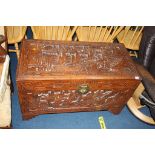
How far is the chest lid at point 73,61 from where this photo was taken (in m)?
1.37

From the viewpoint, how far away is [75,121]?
1.82m

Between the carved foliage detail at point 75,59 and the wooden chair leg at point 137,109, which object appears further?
the wooden chair leg at point 137,109

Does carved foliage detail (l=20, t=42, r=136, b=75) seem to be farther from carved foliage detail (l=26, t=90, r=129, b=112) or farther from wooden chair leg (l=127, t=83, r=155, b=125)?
wooden chair leg (l=127, t=83, r=155, b=125)

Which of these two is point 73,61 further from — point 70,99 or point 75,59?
point 70,99

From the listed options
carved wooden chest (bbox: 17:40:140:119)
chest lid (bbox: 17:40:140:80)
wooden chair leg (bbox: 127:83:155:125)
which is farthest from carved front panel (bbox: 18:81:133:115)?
wooden chair leg (bbox: 127:83:155:125)

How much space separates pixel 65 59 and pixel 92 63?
20 centimetres

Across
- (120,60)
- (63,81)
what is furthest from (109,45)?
(63,81)

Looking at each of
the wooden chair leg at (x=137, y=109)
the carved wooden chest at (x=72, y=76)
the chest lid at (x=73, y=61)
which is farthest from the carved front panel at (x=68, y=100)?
the wooden chair leg at (x=137, y=109)

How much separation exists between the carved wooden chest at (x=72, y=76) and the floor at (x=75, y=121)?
0.13 metres

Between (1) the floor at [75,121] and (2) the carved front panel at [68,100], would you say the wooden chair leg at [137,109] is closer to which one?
(1) the floor at [75,121]

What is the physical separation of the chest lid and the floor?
1.95 ft

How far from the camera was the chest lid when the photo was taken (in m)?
1.37

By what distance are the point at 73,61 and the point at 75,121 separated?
62cm

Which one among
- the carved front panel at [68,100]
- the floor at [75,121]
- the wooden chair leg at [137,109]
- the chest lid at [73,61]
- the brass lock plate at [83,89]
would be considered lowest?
the floor at [75,121]
